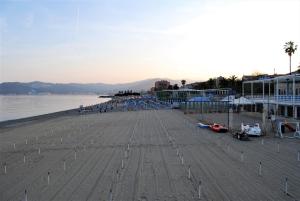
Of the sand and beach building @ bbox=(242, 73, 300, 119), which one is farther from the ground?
beach building @ bbox=(242, 73, 300, 119)

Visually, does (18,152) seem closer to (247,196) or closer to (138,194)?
(138,194)

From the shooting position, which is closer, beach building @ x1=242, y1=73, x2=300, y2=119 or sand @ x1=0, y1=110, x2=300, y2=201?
sand @ x1=0, y1=110, x2=300, y2=201

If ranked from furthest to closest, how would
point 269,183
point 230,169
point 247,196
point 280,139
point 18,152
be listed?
point 280,139
point 18,152
point 230,169
point 269,183
point 247,196

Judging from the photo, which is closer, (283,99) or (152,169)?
(152,169)

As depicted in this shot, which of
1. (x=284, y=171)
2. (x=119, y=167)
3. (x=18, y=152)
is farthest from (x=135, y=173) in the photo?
(x=18, y=152)

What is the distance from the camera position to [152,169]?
17531mm

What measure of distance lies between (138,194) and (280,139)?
17.5m

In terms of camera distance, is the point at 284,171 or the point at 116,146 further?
the point at 116,146

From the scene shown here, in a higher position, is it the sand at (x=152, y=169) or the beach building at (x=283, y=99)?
the beach building at (x=283, y=99)

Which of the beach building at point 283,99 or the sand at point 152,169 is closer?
the sand at point 152,169

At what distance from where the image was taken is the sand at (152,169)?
1366 centimetres

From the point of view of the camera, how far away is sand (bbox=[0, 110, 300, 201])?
1366 centimetres

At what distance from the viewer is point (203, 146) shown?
79.9ft

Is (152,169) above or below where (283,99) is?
below
